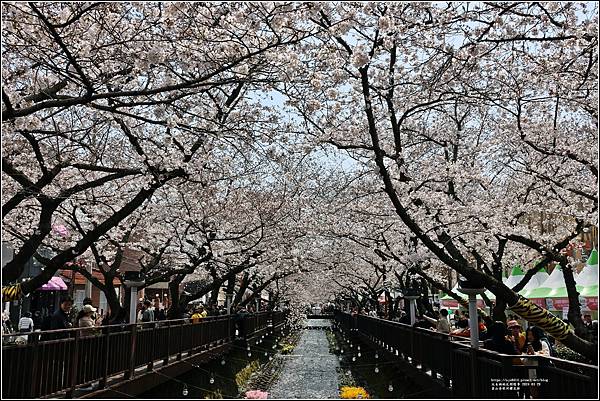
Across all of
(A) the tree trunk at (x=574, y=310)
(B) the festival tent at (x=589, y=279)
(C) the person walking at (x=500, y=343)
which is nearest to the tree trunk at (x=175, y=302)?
(C) the person walking at (x=500, y=343)

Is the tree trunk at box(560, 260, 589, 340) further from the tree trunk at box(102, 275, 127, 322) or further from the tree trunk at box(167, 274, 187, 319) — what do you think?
the tree trunk at box(167, 274, 187, 319)

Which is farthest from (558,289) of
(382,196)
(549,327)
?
(549,327)

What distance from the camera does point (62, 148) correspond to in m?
10.3

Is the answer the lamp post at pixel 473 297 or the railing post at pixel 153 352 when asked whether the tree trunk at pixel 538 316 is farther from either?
the railing post at pixel 153 352

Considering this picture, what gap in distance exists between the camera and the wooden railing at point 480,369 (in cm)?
637

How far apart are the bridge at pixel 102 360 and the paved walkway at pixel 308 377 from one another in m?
2.69

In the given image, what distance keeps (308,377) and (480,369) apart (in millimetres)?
8973

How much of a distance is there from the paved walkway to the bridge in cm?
269

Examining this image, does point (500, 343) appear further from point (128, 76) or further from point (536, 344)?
point (128, 76)

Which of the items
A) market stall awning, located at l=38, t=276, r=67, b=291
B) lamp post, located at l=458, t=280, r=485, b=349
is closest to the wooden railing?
lamp post, located at l=458, t=280, r=485, b=349

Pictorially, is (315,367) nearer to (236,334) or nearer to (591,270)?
(236,334)

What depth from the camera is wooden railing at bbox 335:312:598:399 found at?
6371mm

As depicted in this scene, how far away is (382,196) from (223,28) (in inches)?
429

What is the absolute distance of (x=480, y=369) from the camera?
355 inches
